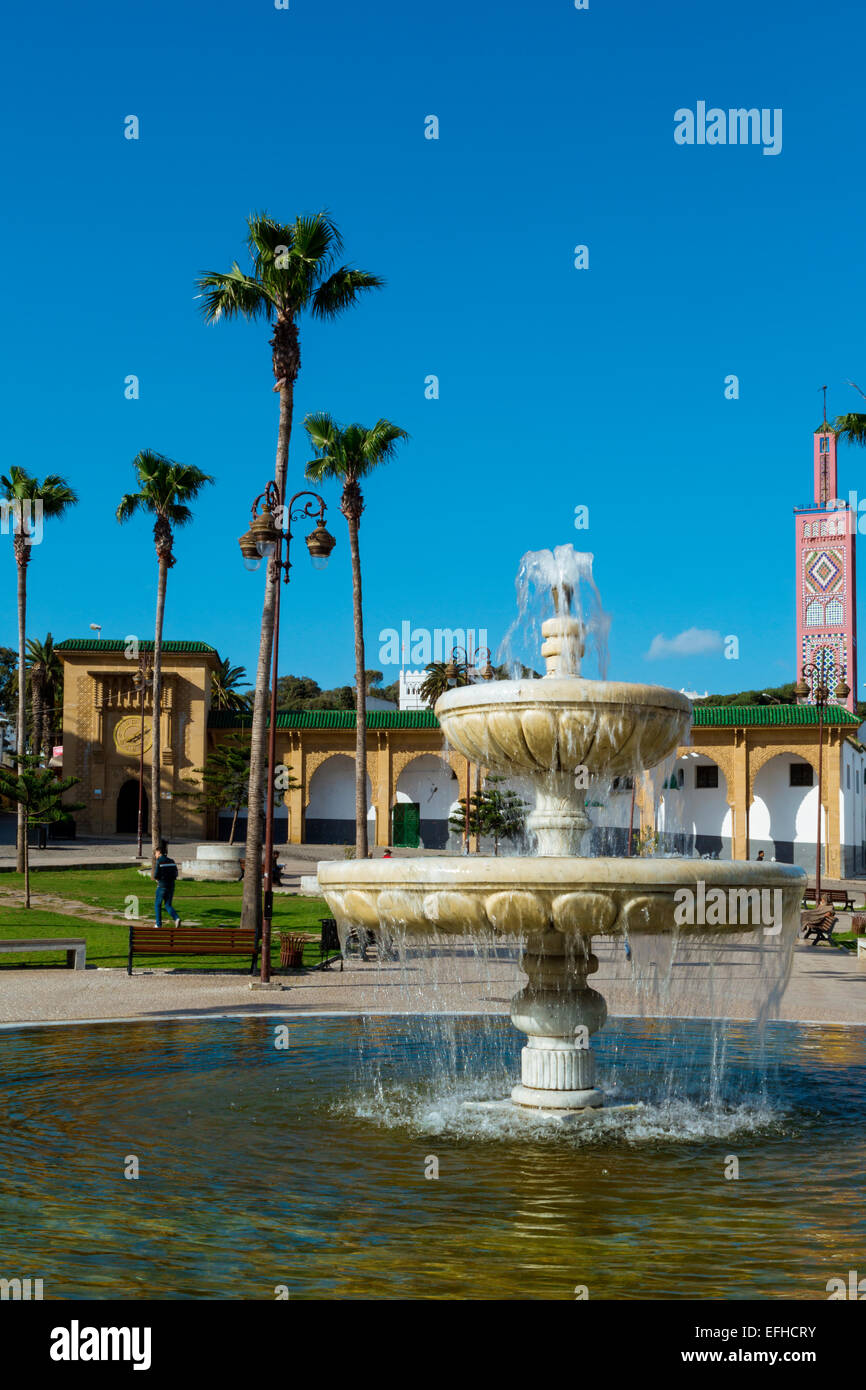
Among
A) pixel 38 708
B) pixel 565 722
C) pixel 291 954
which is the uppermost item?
pixel 38 708

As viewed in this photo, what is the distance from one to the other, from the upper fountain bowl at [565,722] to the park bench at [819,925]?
1420 cm

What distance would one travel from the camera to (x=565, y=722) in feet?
22.4

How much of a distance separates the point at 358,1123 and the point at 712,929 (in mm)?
2397

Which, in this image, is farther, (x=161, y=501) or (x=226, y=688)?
(x=226, y=688)

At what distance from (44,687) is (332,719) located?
16.6 metres

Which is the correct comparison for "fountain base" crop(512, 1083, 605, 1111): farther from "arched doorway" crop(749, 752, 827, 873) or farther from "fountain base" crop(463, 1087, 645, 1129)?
"arched doorway" crop(749, 752, 827, 873)

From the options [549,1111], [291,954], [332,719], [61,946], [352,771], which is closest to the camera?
[549,1111]

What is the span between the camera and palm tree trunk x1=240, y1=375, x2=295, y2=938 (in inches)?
744

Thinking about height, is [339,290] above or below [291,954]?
above

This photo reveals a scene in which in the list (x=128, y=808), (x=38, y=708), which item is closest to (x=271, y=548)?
(x=128, y=808)

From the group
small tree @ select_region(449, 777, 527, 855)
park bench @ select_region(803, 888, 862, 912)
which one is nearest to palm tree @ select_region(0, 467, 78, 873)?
small tree @ select_region(449, 777, 527, 855)

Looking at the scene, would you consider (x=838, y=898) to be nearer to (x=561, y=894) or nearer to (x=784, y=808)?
(x=784, y=808)

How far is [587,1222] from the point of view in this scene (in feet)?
16.7
